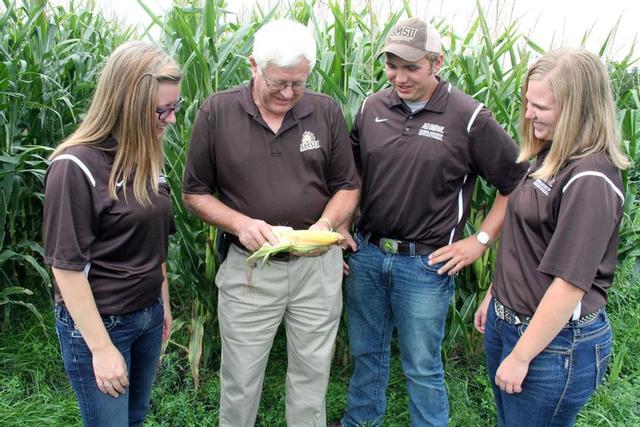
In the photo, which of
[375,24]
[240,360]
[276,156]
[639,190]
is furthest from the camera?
[639,190]

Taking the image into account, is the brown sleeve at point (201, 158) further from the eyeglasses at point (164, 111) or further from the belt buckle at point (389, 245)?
the belt buckle at point (389, 245)

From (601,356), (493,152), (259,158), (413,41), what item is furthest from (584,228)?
(259,158)

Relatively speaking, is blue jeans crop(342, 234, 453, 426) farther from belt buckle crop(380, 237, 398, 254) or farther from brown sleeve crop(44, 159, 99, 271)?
brown sleeve crop(44, 159, 99, 271)

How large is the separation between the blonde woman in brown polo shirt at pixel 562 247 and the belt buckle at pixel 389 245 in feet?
2.38

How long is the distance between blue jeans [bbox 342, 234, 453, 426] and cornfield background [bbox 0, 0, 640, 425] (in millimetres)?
442

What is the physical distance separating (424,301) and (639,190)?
268cm

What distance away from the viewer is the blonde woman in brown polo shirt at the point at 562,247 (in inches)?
73.7

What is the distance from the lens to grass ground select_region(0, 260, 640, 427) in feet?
10.6

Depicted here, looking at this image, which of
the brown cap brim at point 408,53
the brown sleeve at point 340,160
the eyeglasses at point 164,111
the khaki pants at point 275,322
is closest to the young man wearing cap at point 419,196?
the brown cap brim at point 408,53

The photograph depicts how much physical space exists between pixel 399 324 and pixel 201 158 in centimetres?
125

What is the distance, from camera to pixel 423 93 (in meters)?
2.74

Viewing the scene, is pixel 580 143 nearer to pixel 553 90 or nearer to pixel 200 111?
pixel 553 90

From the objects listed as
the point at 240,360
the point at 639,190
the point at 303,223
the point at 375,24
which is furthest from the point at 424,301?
the point at 639,190

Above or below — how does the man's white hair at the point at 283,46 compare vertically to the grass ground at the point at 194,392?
above
